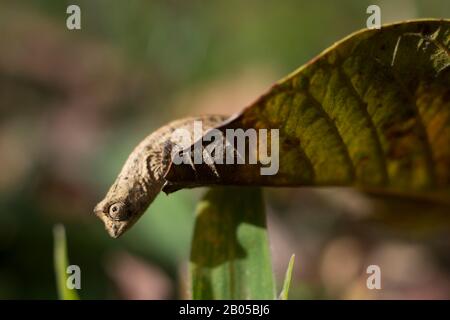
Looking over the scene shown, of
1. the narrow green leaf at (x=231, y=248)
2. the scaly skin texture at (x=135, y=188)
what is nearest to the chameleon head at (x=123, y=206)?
the scaly skin texture at (x=135, y=188)

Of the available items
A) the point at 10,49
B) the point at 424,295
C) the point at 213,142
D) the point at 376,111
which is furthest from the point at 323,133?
the point at 10,49

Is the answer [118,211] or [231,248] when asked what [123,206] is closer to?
[118,211]

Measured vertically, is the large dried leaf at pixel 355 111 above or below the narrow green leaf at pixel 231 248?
above

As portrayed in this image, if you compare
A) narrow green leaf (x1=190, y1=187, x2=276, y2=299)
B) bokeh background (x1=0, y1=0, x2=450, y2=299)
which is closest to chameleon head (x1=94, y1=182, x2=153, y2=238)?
narrow green leaf (x1=190, y1=187, x2=276, y2=299)

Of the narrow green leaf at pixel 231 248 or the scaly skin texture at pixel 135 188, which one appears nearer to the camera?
the scaly skin texture at pixel 135 188

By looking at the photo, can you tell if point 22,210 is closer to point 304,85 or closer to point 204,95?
point 204,95

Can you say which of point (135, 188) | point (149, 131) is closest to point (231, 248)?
point (135, 188)

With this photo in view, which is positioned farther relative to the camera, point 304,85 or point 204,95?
point 204,95

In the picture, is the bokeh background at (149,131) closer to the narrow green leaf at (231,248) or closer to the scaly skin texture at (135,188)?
the narrow green leaf at (231,248)
